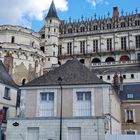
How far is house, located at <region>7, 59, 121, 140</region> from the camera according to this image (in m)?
16.9

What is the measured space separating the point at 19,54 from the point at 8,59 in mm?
24595

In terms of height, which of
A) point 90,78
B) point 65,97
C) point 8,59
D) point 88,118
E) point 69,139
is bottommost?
point 69,139

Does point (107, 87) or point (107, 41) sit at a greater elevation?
point (107, 41)

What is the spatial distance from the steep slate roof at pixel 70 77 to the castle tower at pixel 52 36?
4189 centimetres

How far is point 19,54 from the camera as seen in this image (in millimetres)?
52781

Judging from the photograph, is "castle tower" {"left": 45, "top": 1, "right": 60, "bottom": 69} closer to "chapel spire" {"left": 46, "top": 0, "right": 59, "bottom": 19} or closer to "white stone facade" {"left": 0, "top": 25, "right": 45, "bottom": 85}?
"chapel spire" {"left": 46, "top": 0, "right": 59, "bottom": 19}

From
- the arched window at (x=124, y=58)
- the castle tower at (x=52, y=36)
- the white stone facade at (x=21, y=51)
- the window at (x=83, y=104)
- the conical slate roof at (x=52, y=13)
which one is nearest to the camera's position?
the window at (x=83, y=104)

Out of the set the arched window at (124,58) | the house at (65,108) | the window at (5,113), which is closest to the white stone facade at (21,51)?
the arched window at (124,58)

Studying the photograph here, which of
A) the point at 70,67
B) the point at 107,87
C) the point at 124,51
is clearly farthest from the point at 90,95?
the point at 124,51

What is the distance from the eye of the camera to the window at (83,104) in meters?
18.3

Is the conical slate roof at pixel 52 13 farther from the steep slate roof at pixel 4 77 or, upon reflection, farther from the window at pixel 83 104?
the window at pixel 83 104

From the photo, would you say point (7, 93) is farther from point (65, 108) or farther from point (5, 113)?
point (65, 108)

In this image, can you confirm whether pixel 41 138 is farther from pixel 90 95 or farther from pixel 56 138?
pixel 90 95

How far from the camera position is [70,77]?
19.5m
